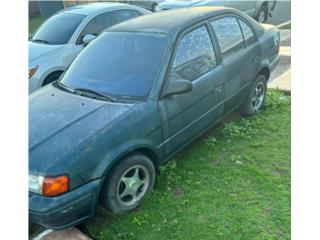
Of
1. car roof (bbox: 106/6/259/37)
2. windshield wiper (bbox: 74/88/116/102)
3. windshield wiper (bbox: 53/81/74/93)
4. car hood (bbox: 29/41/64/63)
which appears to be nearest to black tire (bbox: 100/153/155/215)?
windshield wiper (bbox: 74/88/116/102)

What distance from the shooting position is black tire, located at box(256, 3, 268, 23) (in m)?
11.8

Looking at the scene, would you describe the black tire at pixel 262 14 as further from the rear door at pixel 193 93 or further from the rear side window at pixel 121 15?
the rear door at pixel 193 93

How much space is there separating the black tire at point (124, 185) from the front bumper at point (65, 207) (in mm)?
152

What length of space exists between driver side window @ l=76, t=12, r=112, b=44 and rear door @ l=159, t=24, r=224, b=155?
2.96 meters

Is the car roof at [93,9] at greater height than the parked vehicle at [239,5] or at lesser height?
greater

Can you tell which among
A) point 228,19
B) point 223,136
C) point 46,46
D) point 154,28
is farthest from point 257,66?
point 46,46

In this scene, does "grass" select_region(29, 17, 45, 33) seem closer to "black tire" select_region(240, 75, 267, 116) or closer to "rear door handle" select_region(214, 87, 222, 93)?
"black tire" select_region(240, 75, 267, 116)

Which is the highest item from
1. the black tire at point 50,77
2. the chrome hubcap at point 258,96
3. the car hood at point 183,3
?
the car hood at point 183,3

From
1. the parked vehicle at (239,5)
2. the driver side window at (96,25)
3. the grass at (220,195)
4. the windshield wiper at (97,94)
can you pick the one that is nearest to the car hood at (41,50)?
the driver side window at (96,25)

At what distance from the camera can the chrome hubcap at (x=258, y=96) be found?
5.20m

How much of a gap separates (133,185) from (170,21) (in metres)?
1.87

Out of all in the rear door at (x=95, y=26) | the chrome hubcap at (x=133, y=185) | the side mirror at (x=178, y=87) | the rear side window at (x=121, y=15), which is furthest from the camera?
the rear side window at (x=121, y=15)

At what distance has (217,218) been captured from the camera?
3320mm

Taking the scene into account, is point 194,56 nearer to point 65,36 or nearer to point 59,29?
point 65,36
